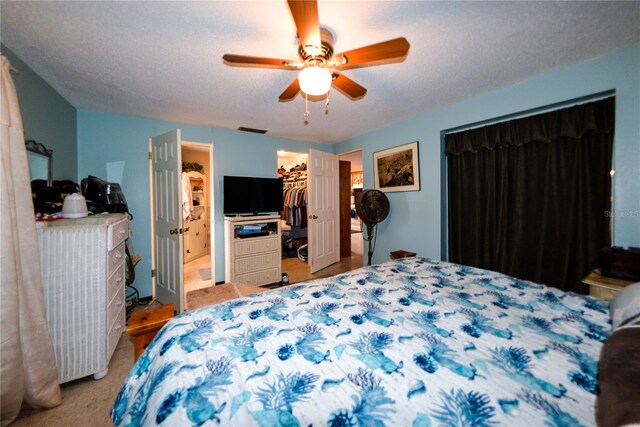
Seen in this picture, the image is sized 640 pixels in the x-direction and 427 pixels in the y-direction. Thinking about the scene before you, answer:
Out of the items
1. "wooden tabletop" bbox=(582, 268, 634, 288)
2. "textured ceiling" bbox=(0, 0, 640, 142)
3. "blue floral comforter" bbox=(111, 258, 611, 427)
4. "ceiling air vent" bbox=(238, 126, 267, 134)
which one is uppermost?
"ceiling air vent" bbox=(238, 126, 267, 134)

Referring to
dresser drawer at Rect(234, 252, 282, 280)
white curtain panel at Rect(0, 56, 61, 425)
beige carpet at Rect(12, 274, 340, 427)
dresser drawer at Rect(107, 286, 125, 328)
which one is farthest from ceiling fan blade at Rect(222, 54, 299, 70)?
dresser drawer at Rect(234, 252, 282, 280)

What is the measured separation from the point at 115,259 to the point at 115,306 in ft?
1.21

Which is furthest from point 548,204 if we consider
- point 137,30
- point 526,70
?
point 137,30

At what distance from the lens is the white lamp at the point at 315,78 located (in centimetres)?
126

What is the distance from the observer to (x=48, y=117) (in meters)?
2.01

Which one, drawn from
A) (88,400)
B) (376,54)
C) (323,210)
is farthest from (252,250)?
(376,54)

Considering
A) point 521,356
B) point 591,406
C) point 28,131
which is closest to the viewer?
point 591,406

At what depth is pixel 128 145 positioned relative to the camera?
9.21 ft

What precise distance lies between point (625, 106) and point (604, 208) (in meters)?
0.76

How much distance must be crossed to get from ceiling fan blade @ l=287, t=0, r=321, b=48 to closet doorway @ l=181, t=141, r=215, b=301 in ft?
11.4

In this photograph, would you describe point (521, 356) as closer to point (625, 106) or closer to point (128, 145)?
point (625, 106)

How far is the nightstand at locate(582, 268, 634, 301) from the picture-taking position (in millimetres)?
1452

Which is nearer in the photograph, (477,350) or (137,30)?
(477,350)

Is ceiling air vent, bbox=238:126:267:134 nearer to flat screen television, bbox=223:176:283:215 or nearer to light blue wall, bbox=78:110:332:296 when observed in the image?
light blue wall, bbox=78:110:332:296
